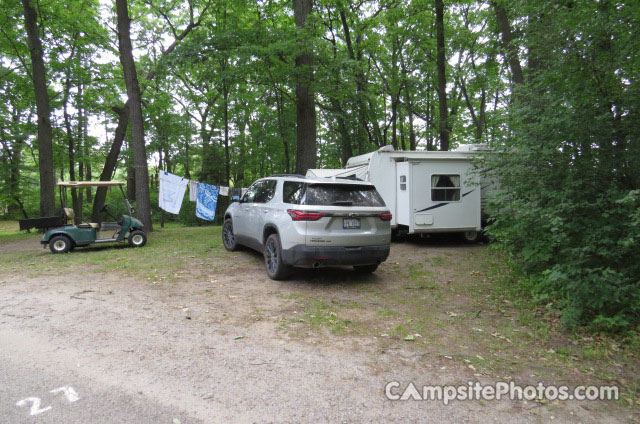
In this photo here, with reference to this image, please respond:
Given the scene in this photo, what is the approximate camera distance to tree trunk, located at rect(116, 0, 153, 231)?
A: 12477 millimetres


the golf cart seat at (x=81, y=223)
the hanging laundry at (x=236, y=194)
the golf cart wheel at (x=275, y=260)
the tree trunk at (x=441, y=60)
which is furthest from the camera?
the tree trunk at (x=441, y=60)

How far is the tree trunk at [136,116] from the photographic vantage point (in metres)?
12.5

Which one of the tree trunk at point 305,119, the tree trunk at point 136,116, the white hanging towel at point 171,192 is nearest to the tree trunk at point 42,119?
the tree trunk at point 136,116

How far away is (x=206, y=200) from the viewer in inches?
557

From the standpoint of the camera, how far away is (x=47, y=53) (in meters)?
16.3

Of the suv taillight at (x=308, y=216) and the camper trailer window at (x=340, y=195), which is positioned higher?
the camper trailer window at (x=340, y=195)

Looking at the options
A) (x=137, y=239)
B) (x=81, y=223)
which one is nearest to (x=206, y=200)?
(x=137, y=239)

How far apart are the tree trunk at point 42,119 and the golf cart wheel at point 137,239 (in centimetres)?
578

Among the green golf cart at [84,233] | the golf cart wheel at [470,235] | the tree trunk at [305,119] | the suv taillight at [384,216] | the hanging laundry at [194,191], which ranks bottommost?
the golf cart wheel at [470,235]

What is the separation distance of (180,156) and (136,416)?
26103mm

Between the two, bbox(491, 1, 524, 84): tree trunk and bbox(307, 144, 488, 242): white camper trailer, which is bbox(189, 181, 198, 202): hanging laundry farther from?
bbox(491, 1, 524, 84): tree trunk

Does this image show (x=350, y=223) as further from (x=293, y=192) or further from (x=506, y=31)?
(x=506, y=31)

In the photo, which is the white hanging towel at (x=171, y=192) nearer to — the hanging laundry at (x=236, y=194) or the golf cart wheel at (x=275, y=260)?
the hanging laundry at (x=236, y=194)

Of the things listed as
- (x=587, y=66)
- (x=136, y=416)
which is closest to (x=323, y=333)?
(x=136, y=416)
